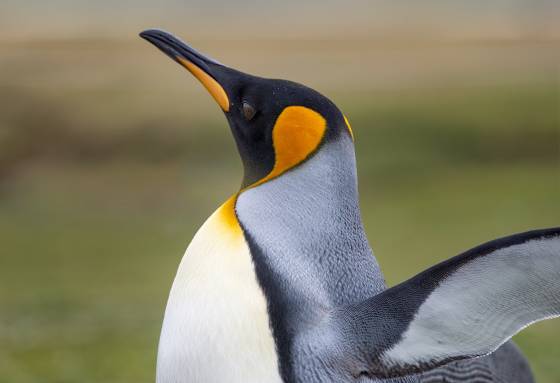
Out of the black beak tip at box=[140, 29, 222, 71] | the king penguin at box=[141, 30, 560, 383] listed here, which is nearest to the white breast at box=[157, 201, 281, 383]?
the king penguin at box=[141, 30, 560, 383]

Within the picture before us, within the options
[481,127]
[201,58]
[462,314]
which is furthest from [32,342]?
[481,127]

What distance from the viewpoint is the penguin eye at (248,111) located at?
1244 mm

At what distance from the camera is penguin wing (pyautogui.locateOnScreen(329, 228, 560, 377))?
100 centimetres

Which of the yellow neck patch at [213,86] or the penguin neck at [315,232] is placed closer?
the penguin neck at [315,232]

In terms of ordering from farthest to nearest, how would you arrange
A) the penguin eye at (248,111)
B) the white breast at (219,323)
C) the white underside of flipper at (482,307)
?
the penguin eye at (248,111) < the white breast at (219,323) < the white underside of flipper at (482,307)

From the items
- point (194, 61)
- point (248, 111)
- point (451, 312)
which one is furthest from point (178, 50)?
point (451, 312)

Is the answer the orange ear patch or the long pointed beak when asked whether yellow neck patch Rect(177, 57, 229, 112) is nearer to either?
the long pointed beak

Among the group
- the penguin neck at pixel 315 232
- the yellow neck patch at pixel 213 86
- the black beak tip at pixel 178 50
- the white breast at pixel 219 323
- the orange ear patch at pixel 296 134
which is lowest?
the white breast at pixel 219 323

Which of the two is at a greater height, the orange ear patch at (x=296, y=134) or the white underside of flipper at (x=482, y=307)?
the orange ear patch at (x=296, y=134)

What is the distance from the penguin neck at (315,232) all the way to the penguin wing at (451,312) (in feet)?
0.20

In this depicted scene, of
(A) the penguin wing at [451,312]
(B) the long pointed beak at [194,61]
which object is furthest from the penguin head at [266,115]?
(A) the penguin wing at [451,312]

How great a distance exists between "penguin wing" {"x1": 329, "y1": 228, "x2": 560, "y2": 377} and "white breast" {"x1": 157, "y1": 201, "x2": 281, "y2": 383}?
10cm

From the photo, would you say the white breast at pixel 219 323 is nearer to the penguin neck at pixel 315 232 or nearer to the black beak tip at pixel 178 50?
the penguin neck at pixel 315 232

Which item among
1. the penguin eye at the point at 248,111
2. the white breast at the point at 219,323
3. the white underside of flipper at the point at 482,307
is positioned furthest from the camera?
the penguin eye at the point at 248,111
